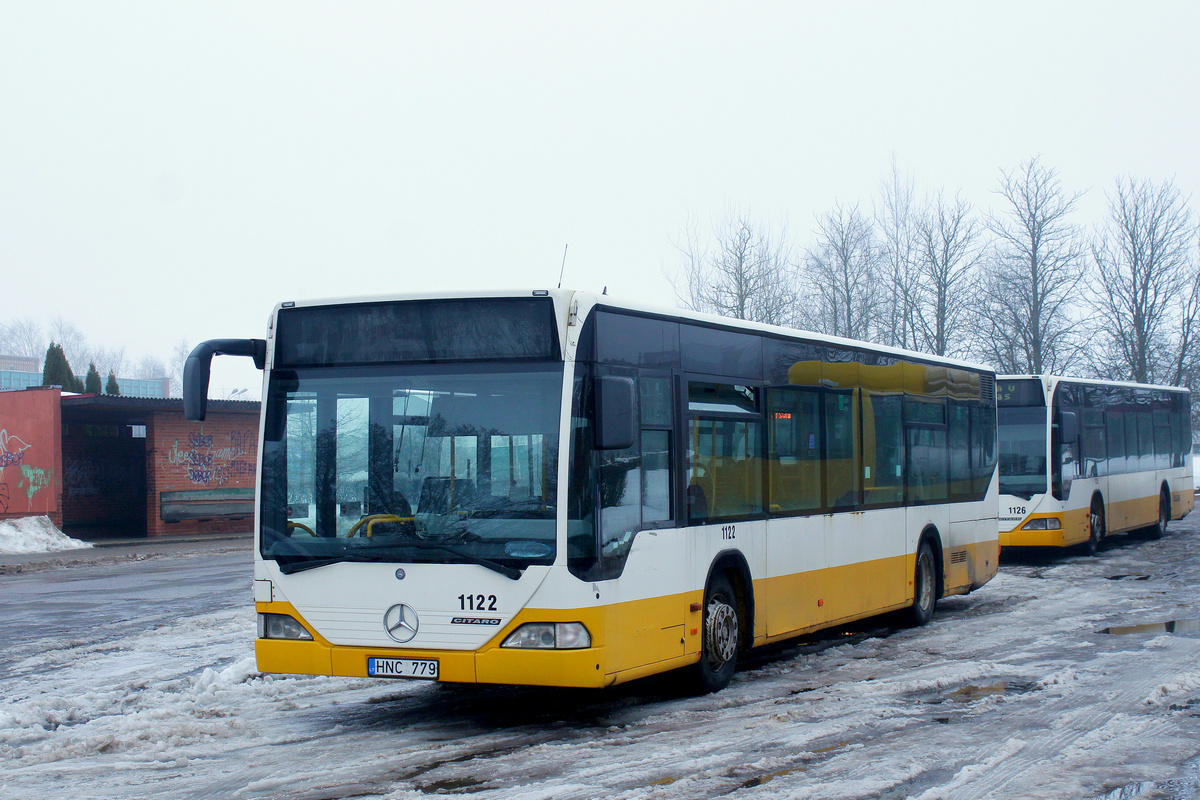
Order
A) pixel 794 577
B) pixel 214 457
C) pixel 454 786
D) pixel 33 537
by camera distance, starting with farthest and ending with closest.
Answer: pixel 214 457 < pixel 33 537 < pixel 794 577 < pixel 454 786

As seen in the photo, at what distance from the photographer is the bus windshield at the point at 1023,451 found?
59.0 feet

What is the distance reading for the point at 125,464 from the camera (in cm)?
3284

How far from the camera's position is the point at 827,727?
7.40 metres

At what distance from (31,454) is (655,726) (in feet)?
80.4

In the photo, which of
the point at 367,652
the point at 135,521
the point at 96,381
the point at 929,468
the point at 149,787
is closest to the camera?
the point at 149,787

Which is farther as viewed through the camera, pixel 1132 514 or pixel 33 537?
pixel 33 537

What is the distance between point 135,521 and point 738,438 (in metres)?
28.2

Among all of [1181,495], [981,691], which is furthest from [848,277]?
[981,691]

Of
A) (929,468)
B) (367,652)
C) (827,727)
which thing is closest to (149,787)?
(367,652)

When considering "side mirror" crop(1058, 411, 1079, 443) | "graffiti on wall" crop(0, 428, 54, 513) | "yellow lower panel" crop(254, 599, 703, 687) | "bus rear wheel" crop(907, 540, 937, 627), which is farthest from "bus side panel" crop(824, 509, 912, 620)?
"graffiti on wall" crop(0, 428, 54, 513)

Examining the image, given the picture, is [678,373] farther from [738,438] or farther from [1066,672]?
[1066,672]

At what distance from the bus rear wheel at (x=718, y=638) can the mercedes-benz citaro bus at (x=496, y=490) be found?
23mm

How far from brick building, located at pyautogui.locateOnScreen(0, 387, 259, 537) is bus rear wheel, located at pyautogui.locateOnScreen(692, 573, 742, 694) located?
22.6 meters

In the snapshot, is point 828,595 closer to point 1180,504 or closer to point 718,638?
point 718,638
